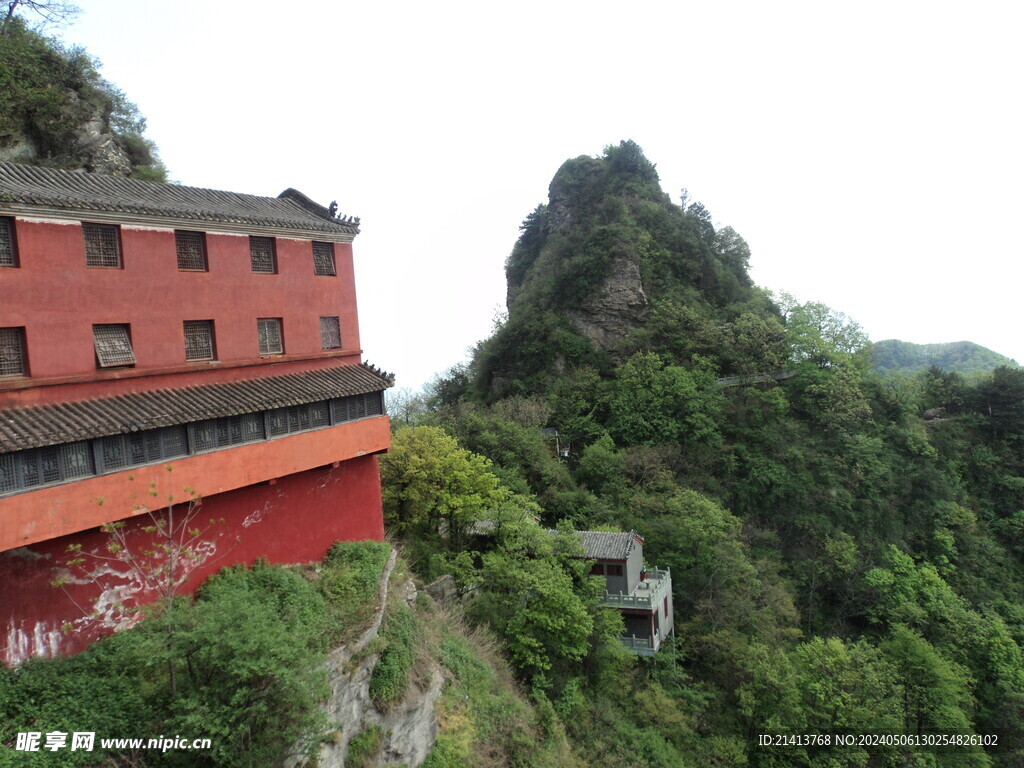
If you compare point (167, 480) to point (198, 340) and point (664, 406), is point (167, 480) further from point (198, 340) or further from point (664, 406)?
point (664, 406)

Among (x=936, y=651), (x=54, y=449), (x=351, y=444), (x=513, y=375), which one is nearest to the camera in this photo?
(x=54, y=449)

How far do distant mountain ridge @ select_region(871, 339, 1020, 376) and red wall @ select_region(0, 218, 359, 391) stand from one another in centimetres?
8172

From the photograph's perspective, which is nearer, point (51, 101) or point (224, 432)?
point (224, 432)

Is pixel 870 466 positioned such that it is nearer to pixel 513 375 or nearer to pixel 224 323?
pixel 513 375

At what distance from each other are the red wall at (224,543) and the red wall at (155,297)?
2.80 m

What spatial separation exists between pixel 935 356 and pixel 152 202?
99613 mm

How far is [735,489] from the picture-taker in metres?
33.5

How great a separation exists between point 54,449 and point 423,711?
8747 millimetres

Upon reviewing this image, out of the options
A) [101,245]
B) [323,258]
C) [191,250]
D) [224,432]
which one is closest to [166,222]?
[191,250]

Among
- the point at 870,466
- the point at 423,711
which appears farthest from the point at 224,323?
the point at 870,466

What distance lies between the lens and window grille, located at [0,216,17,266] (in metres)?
10.8

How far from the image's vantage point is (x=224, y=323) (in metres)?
14.1

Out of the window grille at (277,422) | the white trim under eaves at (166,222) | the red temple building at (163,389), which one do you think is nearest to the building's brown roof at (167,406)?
the red temple building at (163,389)

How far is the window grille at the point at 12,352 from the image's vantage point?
10.8 metres
